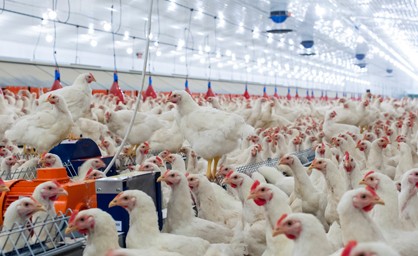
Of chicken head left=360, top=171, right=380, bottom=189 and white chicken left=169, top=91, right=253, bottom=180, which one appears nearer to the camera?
chicken head left=360, top=171, right=380, bottom=189

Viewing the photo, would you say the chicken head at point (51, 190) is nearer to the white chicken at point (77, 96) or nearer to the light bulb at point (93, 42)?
the white chicken at point (77, 96)

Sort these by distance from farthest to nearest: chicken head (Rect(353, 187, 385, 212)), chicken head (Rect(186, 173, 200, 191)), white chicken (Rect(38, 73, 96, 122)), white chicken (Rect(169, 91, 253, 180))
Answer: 1. white chicken (Rect(38, 73, 96, 122))
2. white chicken (Rect(169, 91, 253, 180))
3. chicken head (Rect(186, 173, 200, 191))
4. chicken head (Rect(353, 187, 385, 212))

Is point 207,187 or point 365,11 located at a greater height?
point 365,11

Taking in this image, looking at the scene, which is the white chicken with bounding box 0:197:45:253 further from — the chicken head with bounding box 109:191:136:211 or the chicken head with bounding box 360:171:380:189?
the chicken head with bounding box 360:171:380:189

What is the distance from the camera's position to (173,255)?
8.62 feet

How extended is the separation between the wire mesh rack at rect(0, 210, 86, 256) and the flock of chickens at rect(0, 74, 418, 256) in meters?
0.09

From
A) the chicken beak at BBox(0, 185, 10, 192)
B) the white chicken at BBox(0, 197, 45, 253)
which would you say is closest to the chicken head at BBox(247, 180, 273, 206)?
the white chicken at BBox(0, 197, 45, 253)

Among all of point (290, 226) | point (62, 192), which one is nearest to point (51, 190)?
point (62, 192)

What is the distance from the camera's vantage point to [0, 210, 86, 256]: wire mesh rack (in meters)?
2.54

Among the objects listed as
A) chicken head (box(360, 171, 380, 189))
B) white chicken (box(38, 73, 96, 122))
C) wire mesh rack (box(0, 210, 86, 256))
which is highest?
white chicken (box(38, 73, 96, 122))

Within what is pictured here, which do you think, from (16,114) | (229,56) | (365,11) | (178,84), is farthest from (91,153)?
(229,56)

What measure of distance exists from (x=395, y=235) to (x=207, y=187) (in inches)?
55.2

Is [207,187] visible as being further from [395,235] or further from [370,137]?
[370,137]

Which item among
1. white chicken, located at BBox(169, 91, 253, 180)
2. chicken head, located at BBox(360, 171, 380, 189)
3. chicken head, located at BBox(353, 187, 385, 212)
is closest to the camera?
chicken head, located at BBox(353, 187, 385, 212)
